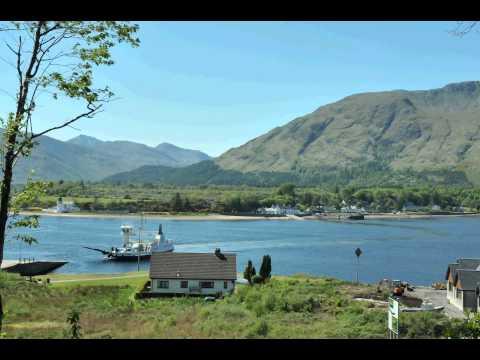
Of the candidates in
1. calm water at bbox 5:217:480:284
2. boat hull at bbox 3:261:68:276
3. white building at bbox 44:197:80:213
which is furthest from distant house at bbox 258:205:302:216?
boat hull at bbox 3:261:68:276

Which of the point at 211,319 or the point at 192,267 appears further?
the point at 192,267

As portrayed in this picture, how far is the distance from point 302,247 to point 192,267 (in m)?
23.9

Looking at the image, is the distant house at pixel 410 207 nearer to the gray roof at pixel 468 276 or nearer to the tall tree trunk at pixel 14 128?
the gray roof at pixel 468 276

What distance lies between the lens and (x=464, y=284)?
16531mm

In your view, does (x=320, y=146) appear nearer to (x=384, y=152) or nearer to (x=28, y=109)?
(x=384, y=152)

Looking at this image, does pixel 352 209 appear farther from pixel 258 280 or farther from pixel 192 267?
pixel 192 267

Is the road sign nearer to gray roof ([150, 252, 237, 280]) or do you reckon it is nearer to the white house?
the white house

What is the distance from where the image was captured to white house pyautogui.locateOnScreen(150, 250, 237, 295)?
2016cm

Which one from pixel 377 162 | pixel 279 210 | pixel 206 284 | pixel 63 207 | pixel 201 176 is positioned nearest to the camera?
pixel 206 284

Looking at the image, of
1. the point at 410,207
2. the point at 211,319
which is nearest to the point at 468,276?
the point at 211,319

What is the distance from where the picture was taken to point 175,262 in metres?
20.6
